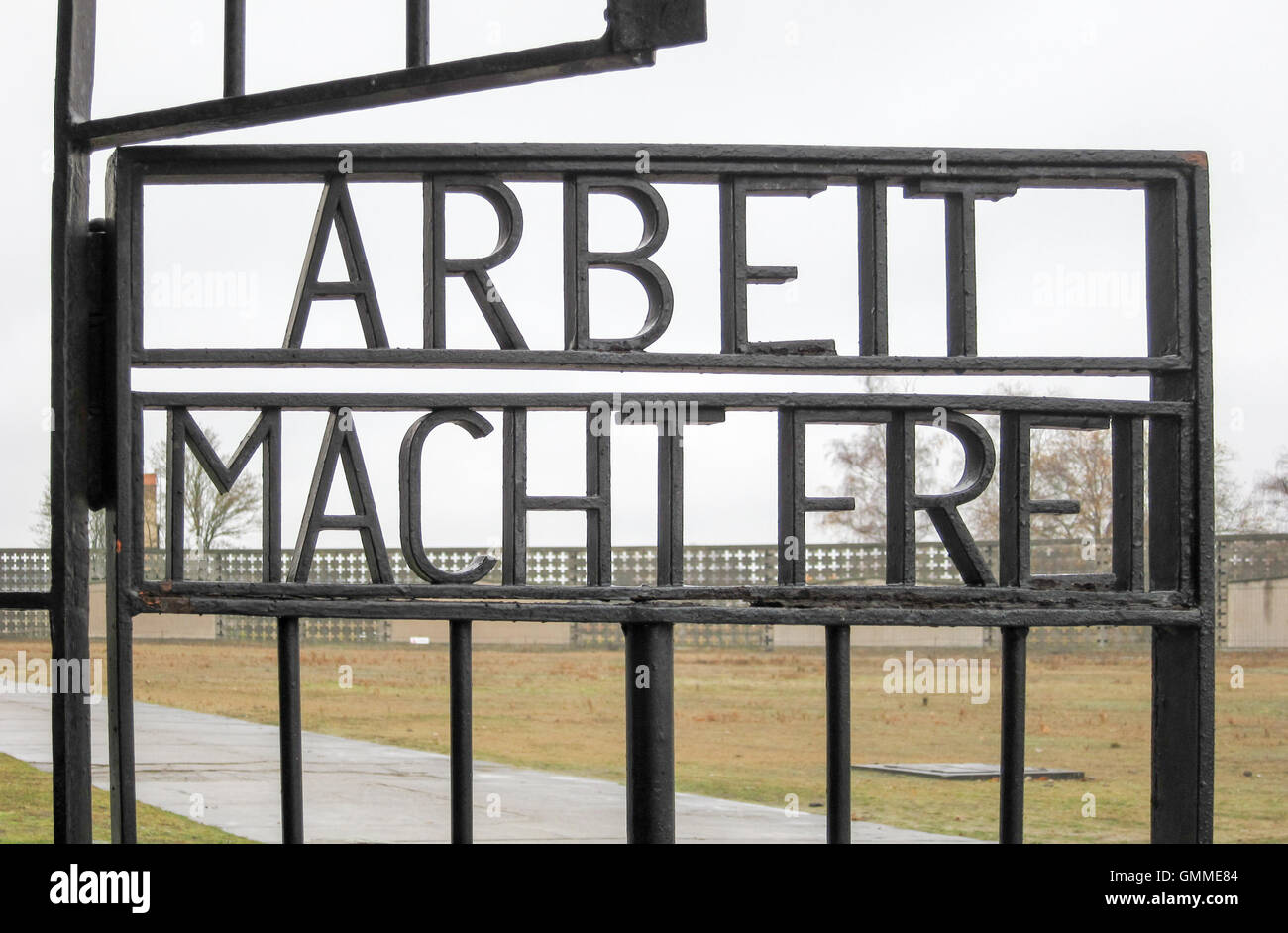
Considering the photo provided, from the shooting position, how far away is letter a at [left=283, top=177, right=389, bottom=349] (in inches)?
115

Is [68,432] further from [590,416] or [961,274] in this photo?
[961,274]

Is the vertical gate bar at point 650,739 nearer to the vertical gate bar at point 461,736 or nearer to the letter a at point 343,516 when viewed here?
the vertical gate bar at point 461,736

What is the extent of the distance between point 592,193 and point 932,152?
Answer: 0.79 meters

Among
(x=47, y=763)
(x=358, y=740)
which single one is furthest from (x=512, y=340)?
(x=358, y=740)

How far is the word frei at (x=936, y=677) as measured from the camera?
18.2 metres

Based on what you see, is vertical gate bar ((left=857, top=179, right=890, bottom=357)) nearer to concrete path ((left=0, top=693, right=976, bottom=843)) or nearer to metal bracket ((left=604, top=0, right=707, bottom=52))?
metal bracket ((left=604, top=0, right=707, bottom=52))

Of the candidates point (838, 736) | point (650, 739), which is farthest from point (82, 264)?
point (838, 736)

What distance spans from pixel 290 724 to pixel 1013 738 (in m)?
1.63

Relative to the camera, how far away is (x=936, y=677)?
65.8 ft
